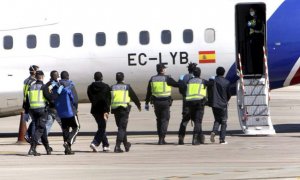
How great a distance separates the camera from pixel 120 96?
27109 mm

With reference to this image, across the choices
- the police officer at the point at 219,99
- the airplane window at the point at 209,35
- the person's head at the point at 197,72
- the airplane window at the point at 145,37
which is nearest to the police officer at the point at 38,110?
the person's head at the point at 197,72

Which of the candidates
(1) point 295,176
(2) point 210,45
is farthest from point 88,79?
(1) point 295,176

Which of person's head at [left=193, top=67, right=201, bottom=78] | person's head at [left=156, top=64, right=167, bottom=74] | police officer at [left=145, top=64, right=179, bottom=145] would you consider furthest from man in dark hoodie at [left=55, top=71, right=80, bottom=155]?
person's head at [left=193, top=67, right=201, bottom=78]

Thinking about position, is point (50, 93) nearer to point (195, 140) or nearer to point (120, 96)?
point (120, 96)

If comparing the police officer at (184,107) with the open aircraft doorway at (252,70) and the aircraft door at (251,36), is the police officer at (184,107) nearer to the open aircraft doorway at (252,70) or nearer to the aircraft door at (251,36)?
the open aircraft doorway at (252,70)

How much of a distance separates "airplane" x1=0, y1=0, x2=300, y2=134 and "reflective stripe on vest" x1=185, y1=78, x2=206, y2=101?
2940 millimetres

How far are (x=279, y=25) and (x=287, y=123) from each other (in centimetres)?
783

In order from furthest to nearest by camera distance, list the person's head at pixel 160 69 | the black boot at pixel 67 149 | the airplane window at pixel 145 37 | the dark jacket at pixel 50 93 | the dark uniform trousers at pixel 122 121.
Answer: the airplane window at pixel 145 37 < the person's head at pixel 160 69 < the dark uniform trousers at pixel 122 121 < the dark jacket at pixel 50 93 < the black boot at pixel 67 149

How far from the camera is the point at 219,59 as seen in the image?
31.8 meters

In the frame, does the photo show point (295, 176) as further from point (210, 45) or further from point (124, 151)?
point (210, 45)

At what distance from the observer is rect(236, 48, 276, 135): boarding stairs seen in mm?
31219

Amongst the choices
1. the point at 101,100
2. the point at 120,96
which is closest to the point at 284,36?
the point at 120,96

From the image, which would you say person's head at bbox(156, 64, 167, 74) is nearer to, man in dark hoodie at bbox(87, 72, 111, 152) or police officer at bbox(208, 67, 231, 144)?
police officer at bbox(208, 67, 231, 144)

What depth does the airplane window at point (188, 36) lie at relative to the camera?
104ft
